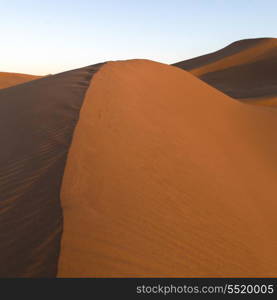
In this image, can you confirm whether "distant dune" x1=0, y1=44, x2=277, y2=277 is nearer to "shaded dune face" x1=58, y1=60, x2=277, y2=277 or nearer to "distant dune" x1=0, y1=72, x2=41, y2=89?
"shaded dune face" x1=58, y1=60, x2=277, y2=277

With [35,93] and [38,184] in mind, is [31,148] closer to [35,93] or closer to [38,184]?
[38,184]

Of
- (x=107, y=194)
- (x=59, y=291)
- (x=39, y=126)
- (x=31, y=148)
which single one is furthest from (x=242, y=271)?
(x=39, y=126)

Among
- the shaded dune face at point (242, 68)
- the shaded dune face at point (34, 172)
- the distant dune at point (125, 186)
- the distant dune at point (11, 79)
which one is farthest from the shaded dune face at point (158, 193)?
the distant dune at point (11, 79)

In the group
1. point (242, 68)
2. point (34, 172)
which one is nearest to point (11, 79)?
point (242, 68)

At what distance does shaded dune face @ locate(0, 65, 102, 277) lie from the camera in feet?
11.9

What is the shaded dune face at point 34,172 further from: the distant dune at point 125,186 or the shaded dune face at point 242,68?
the shaded dune face at point 242,68

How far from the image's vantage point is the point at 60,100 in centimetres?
745

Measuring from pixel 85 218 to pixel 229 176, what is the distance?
3633mm

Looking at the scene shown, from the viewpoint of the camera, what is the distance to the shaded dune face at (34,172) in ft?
11.9

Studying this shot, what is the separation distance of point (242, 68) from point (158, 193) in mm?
32809

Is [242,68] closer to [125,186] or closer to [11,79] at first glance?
[11,79]

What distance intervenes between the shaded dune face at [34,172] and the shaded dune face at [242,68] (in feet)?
65.8

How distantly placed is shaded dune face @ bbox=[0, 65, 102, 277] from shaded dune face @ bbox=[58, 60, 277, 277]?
0.53 feet

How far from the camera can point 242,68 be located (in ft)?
117
